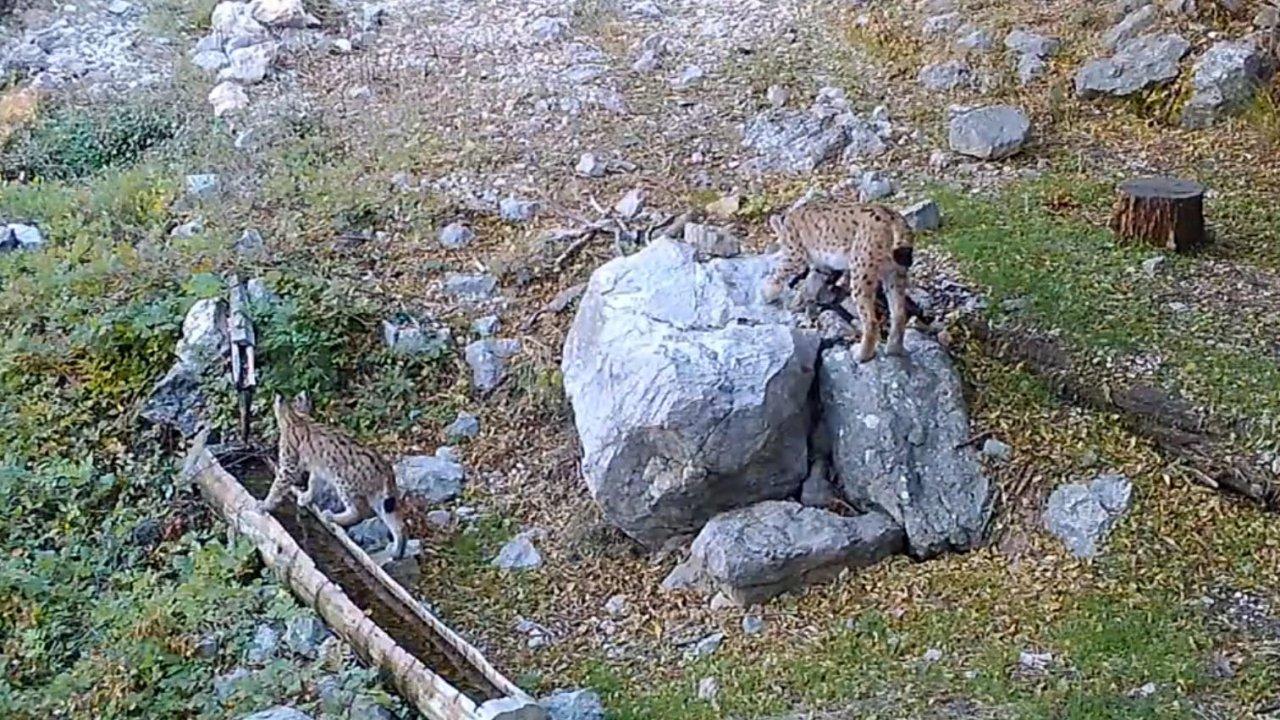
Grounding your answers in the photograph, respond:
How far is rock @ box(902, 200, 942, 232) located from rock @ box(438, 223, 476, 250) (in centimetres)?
248

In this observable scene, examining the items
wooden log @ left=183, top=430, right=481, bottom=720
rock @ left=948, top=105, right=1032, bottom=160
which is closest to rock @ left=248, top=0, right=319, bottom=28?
rock @ left=948, top=105, right=1032, bottom=160

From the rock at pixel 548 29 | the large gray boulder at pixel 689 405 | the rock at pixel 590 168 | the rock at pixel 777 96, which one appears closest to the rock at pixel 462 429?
the large gray boulder at pixel 689 405

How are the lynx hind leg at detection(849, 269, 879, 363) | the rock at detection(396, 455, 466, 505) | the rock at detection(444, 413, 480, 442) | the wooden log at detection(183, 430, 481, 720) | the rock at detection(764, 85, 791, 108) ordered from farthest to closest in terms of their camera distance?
1. the rock at detection(764, 85, 791, 108)
2. the rock at detection(444, 413, 480, 442)
3. the rock at detection(396, 455, 466, 505)
4. the lynx hind leg at detection(849, 269, 879, 363)
5. the wooden log at detection(183, 430, 481, 720)

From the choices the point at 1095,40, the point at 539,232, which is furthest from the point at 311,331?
the point at 1095,40

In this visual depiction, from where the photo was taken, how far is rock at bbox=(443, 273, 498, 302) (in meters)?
8.29

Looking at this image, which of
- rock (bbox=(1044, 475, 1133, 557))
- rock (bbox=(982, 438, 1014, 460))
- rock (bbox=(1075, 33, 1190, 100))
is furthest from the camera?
rock (bbox=(1075, 33, 1190, 100))

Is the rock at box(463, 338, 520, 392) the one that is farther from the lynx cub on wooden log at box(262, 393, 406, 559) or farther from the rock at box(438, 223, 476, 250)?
the rock at box(438, 223, 476, 250)

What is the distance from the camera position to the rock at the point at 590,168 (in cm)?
945

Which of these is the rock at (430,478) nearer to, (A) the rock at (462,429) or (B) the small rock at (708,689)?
(A) the rock at (462,429)

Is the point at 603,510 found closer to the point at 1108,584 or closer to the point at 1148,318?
the point at 1108,584

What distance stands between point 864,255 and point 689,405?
0.97m

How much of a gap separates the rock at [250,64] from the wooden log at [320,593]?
186 inches

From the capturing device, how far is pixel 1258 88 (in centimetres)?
934

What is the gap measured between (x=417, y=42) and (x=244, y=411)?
5061 millimetres
